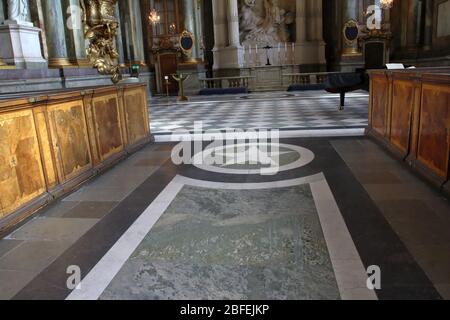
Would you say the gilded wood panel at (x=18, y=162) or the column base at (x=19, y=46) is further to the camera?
the column base at (x=19, y=46)

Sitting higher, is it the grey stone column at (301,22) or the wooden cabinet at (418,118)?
the grey stone column at (301,22)

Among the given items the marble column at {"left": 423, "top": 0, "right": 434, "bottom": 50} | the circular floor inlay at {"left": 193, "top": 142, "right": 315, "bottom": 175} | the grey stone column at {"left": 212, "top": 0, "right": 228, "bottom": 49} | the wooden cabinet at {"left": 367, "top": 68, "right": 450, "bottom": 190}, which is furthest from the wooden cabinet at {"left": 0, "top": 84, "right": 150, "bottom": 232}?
the grey stone column at {"left": 212, "top": 0, "right": 228, "bottom": 49}

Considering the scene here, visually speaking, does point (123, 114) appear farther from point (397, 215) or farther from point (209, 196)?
point (397, 215)

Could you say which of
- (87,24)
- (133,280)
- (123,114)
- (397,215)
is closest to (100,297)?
(133,280)

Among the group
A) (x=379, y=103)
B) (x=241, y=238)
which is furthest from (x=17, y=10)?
(x=241, y=238)

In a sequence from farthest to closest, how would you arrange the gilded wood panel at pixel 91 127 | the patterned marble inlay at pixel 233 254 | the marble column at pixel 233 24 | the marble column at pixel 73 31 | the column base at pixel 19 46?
1. the marble column at pixel 233 24
2. the marble column at pixel 73 31
3. the column base at pixel 19 46
4. the gilded wood panel at pixel 91 127
5. the patterned marble inlay at pixel 233 254

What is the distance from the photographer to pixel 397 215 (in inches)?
130

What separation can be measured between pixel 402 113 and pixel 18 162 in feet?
15.0

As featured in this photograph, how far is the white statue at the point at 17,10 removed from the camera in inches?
362

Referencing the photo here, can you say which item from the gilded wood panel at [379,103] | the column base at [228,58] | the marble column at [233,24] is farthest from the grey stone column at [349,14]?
the gilded wood panel at [379,103]

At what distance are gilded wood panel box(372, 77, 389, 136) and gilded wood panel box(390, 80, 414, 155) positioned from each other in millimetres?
429

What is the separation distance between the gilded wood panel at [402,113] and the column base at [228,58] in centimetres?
1561

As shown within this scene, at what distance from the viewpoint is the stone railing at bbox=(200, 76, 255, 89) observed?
63.7 ft

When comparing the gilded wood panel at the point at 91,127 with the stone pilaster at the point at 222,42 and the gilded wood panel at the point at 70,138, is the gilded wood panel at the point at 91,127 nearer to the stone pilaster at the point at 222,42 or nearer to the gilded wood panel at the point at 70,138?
the gilded wood panel at the point at 70,138
